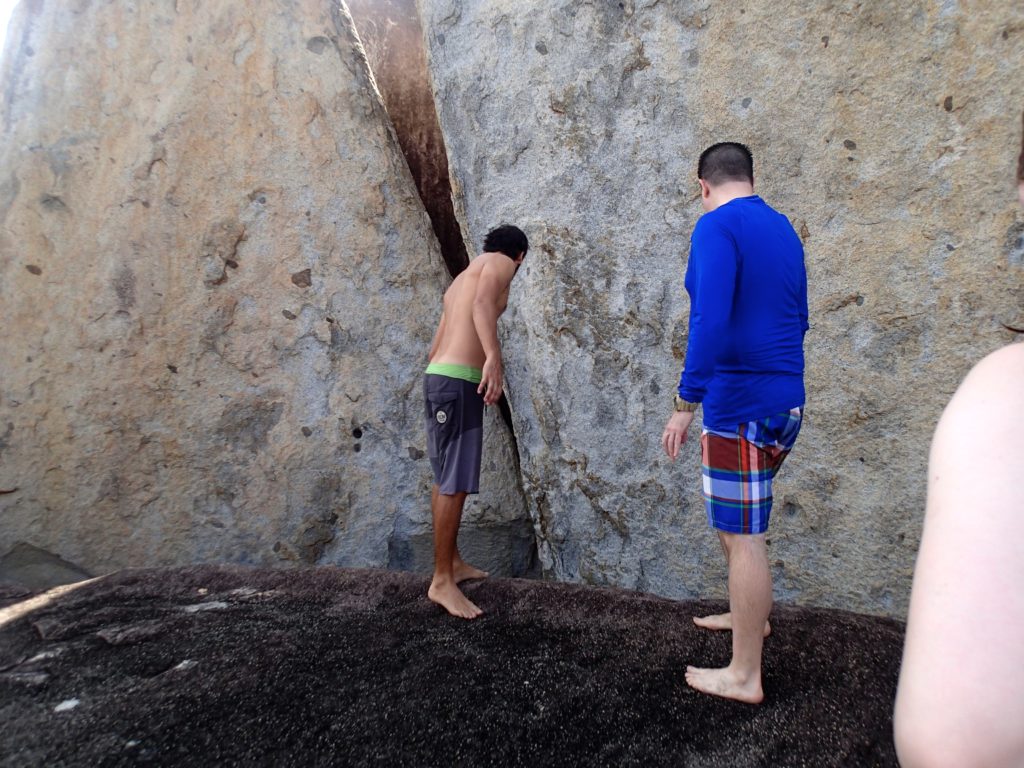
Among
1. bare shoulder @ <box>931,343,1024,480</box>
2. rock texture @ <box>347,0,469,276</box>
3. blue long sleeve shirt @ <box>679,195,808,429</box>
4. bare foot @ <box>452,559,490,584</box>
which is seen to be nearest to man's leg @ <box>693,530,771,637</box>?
blue long sleeve shirt @ <box>679,195,808,429</box>

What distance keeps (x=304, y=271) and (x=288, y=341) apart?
0.40 meters

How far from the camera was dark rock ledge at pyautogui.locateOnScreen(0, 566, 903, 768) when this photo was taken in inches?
69.6

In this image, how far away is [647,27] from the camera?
135 inches

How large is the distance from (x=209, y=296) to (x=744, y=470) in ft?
10.2

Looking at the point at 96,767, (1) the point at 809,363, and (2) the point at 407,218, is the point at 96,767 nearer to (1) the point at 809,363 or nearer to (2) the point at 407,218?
(1) the point at 809,363

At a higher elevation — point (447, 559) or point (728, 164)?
point (728, 164)

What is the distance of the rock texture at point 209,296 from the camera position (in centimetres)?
383

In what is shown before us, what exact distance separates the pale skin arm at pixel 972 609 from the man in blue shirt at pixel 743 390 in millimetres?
1566

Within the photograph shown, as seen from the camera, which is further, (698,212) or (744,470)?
(698,212)

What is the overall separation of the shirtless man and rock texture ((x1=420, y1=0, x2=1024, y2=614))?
0.65 metres

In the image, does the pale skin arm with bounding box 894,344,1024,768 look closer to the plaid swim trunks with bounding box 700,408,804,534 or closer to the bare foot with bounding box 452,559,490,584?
the plaid swim trunks with bounding box 700,408,804,534

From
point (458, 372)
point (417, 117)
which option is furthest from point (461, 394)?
point (417, 117)

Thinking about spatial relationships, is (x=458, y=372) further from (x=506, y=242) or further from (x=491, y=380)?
(x=506, y=242)

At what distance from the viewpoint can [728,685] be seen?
1.98 m
